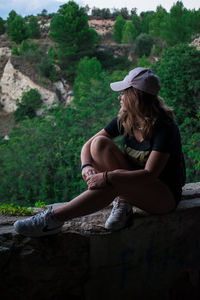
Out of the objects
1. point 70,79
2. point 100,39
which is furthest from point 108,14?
point 70,79

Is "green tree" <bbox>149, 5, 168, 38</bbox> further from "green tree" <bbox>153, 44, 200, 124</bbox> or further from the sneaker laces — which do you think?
the sneaker laces

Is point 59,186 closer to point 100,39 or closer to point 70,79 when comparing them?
point 70,79

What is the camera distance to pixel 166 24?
25469mm

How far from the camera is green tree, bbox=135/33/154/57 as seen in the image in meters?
29.2

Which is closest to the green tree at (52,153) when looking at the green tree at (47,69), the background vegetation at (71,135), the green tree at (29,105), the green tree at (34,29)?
the background vegetation at (71,135)

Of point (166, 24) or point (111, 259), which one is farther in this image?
point (166, 24)

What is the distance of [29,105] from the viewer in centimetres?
2741

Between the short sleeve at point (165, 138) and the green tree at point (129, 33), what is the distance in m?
31.7

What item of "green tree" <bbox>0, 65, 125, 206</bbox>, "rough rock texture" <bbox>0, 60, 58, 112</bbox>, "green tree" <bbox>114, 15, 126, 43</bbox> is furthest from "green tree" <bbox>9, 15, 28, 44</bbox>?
"green tree" <bbox>0, 65, 125, 206</bbox>

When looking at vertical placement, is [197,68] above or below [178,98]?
above

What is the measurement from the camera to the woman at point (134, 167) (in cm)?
166

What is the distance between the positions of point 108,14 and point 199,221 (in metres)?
44.0

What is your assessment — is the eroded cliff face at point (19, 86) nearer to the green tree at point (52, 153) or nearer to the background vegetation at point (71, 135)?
the background vegetation at point (71, 135)


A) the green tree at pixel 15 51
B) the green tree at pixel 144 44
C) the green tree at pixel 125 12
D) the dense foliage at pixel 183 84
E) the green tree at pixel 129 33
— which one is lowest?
the dense foliage at pixel 183 84
